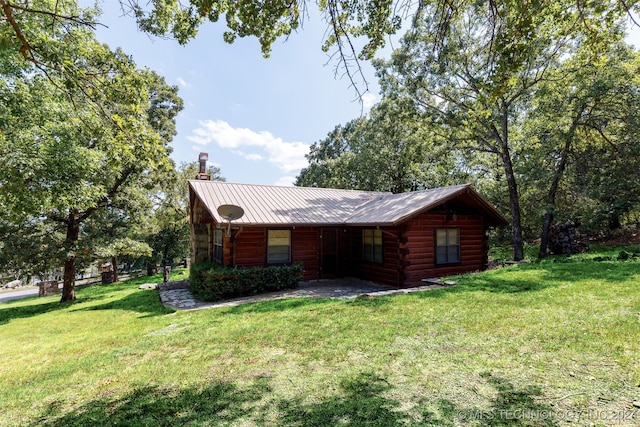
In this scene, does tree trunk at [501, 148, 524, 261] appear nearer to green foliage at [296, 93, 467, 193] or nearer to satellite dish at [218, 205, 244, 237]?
green foliage at [296, 93, 467, 193]

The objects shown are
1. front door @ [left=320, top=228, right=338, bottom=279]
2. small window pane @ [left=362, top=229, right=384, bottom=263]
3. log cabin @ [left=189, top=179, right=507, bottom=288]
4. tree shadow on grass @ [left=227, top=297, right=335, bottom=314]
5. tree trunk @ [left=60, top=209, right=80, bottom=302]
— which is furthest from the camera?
tree trunk @ [left=60, top=209, right=80, bottom=302]

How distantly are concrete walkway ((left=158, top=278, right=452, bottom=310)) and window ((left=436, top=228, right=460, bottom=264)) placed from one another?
7.70 ft

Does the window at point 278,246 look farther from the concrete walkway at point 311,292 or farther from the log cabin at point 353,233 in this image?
the concrete walkway at point 311,292

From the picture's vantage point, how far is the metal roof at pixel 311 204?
1139 centimetres

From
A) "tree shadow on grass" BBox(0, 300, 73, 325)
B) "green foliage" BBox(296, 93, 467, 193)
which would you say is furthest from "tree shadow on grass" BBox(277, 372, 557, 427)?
"green foliage" BBox(296, 93, 467, 193)

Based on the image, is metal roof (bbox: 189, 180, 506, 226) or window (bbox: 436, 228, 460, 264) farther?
window (bbox: 436, 228, 460, 264)

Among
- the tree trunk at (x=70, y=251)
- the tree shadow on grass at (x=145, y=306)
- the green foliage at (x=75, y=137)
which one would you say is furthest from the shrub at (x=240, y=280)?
the tree trunk at (x=70, y=251)

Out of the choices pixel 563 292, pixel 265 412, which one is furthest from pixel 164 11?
pixel 563 292

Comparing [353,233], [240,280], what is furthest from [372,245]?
[240,280]

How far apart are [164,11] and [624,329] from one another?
850 cm

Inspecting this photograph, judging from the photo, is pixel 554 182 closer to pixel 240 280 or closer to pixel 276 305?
pixel 276 305

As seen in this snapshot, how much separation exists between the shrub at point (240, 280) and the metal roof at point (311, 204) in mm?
1626

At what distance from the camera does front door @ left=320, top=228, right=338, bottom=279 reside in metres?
13.4

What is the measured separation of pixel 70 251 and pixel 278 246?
30.1 feet
